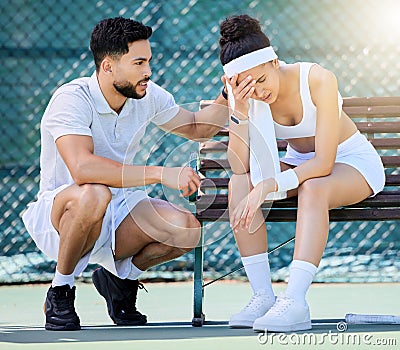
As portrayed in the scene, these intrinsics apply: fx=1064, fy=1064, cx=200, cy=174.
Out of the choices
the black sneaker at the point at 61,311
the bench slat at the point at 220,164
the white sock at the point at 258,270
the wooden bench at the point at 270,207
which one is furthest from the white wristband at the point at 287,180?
the black sneaker at the point at 61,311

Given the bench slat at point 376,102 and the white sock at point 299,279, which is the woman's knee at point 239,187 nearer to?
the white sock at point 299,279

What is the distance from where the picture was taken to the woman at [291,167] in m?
3.19

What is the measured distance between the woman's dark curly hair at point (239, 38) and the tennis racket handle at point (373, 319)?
0.92 metres

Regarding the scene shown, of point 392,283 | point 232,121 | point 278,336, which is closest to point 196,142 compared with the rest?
point 232,121

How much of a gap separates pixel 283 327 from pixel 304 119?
73 cm

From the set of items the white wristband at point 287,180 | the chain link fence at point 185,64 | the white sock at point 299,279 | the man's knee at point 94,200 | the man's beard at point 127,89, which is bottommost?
the chain link fence at point 185,64

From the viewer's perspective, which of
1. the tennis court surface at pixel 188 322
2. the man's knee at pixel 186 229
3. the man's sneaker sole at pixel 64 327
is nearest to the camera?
the tennis court surface at pixel 188 322

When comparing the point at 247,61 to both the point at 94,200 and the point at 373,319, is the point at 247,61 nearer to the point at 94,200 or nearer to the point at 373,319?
the point at 94,200

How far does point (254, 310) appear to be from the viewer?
10.9 ft

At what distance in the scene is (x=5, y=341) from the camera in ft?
10.3

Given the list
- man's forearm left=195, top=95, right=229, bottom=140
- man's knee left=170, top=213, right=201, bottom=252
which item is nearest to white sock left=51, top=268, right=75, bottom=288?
man's knee left=170, top=213, right=201, bottom=252

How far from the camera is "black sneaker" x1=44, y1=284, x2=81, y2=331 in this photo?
11.1 feet

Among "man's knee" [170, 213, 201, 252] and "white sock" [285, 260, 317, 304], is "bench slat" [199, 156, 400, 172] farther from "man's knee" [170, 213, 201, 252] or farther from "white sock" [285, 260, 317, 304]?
"white sock" [285, 260, 317, 304]

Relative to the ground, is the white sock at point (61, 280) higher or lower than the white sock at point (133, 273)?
higher
